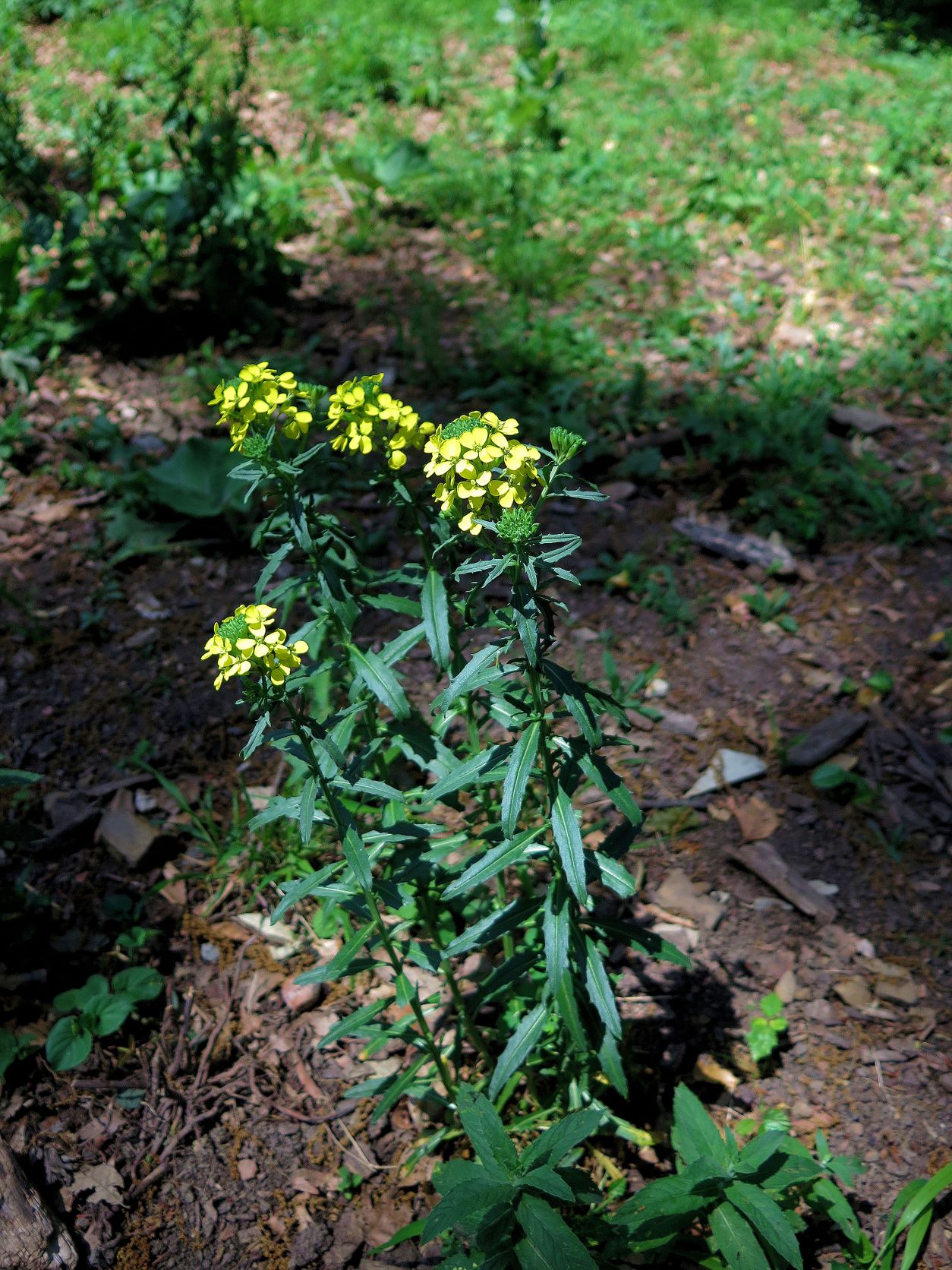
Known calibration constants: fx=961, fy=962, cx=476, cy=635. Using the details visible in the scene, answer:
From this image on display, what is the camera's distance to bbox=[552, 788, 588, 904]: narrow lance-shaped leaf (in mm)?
1607

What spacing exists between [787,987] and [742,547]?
64.2 inches

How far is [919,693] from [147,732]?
2.41 meters

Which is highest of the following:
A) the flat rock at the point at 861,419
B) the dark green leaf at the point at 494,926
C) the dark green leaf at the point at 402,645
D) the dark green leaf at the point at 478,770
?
the dark green leaf at the point at 402,645

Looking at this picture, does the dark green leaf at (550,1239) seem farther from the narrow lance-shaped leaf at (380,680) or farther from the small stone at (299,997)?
the small stone at (299,997)

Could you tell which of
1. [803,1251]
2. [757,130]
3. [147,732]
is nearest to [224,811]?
[147,732]

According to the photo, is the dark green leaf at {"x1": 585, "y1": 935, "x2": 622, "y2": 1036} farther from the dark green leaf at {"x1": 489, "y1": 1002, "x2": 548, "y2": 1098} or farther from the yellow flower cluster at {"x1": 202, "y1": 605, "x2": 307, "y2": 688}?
the yellow flower cluster at {"x1": 202, "y1": 605, "x2": 307, "y2": 688}

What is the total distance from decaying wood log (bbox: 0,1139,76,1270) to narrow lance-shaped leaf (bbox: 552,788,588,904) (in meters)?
1.26

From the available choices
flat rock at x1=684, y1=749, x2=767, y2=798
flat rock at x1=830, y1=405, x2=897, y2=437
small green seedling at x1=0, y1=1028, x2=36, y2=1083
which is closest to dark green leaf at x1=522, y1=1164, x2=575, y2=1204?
small green seedling at x1=0, y1=1028, x2=36, y2=1083

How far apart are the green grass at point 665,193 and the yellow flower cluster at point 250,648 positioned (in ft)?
8.25

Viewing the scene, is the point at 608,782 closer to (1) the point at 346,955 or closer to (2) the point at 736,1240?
(1) the point at 346,955

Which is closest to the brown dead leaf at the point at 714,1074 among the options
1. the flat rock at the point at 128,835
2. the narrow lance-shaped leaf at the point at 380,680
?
the narrow lance-shaped leaf at the point at 380,680

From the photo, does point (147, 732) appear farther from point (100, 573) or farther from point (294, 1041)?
point (294, 1041)

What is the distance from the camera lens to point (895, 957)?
2422 mm

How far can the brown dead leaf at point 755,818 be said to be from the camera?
271 centimetres
